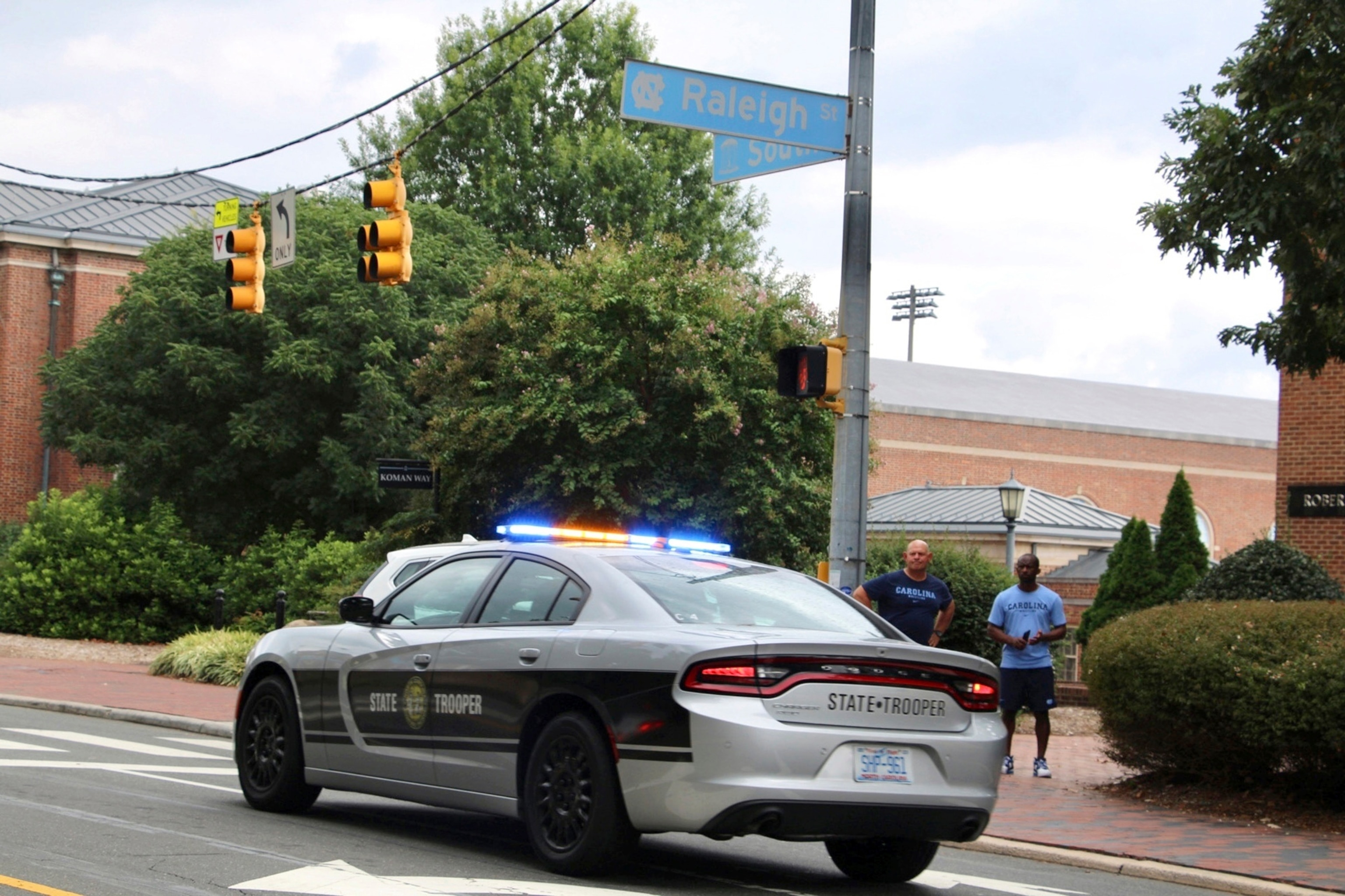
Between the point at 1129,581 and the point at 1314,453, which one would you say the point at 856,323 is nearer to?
the point at 1314,453

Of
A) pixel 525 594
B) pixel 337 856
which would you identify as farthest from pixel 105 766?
pixel 525 594

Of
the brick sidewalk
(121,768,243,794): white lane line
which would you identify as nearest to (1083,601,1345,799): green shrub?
the brick sidewalk

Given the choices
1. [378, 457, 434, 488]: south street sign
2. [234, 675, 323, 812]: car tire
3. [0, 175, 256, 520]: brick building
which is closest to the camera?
[234, 675, 323, 812]: car tire

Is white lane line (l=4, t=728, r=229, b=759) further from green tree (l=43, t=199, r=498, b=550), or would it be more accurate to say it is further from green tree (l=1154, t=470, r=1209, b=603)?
green tree (l=1154, t=470, r=1209, b=603)

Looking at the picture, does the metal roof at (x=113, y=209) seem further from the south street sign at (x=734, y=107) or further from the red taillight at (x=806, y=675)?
the red taillight at (x=806, y=675)

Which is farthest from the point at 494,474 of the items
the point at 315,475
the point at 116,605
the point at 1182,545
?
the point at 1182,545

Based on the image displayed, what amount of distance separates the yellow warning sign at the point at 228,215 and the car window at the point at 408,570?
8072 millimetres

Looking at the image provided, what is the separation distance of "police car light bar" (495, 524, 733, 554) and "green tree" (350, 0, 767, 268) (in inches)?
1403

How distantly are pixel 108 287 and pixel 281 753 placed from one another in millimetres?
37807

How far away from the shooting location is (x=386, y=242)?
1523 cm

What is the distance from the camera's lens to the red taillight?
693 cm

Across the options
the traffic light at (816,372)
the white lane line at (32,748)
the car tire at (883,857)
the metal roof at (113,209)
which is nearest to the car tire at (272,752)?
the car tire at (883,857)

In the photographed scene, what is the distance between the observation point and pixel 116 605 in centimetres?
2944

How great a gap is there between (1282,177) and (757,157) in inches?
157
